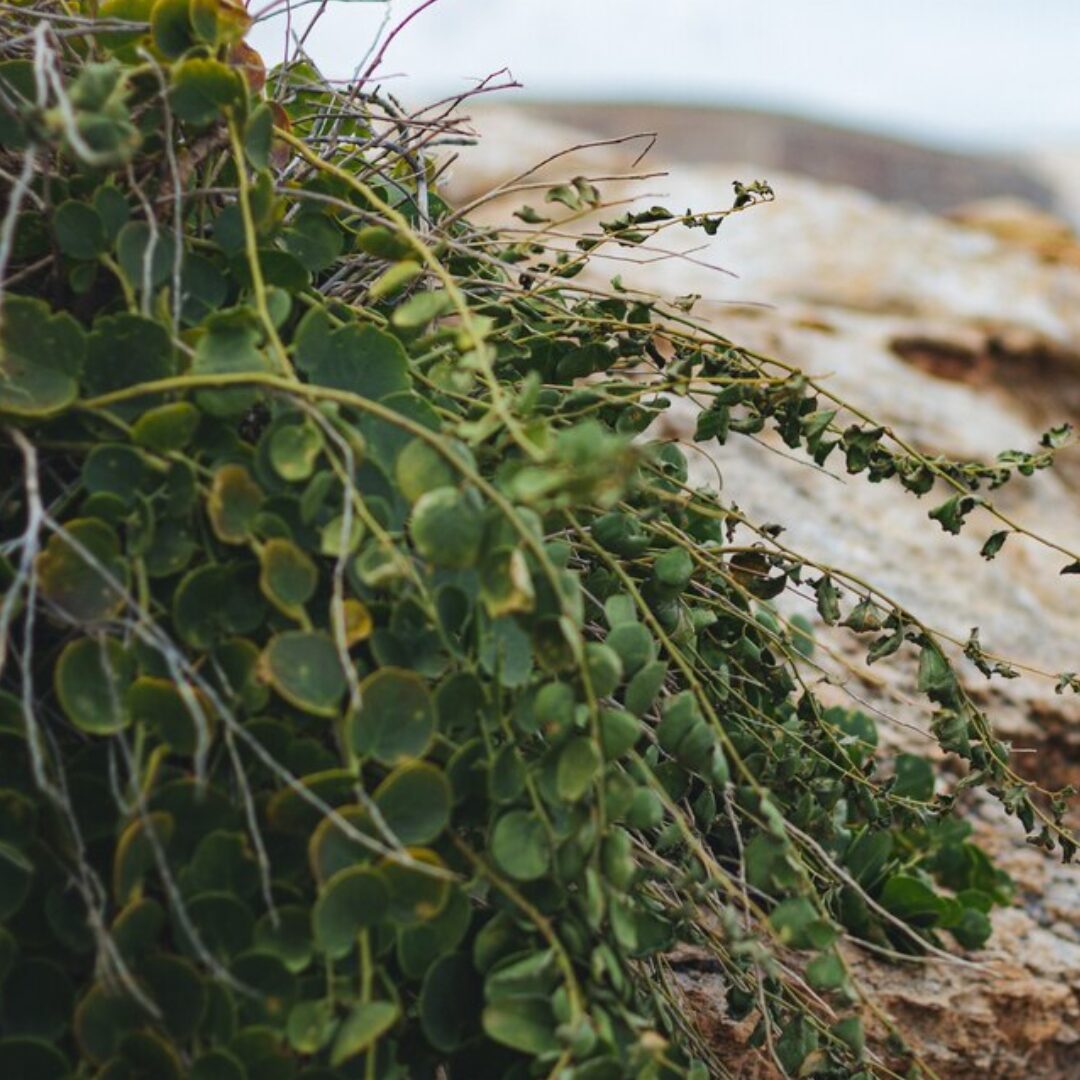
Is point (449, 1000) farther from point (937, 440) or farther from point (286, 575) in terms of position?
point (937, 440)

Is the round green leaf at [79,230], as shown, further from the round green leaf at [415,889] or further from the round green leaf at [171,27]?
the round green leaf at [415,889]

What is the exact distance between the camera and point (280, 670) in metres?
0.58

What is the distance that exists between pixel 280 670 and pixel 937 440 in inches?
66.7

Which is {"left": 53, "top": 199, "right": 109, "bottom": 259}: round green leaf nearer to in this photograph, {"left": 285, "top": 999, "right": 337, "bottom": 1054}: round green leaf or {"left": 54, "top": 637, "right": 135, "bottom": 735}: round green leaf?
{"left": 54, "top": 637, "right": 135, "bottom": 735}: round green leaf

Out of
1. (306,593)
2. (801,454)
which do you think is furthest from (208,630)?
(801,454)

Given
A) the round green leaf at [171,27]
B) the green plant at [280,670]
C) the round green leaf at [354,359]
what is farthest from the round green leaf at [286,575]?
the round green leaf at [171,27]

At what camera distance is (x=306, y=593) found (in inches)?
23.8

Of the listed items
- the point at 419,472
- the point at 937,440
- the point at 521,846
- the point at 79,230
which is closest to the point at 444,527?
the point at 419,472

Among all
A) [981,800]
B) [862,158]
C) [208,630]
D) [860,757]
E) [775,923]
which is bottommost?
[862,158]

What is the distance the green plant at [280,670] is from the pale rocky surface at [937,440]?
0.22 meters

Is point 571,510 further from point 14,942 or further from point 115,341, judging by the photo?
point 14,942

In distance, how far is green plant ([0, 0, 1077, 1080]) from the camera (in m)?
0.57

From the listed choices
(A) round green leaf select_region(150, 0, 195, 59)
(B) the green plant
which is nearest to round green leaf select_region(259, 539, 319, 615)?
(B) the green plant

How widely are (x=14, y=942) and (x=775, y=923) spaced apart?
37 centimetres
